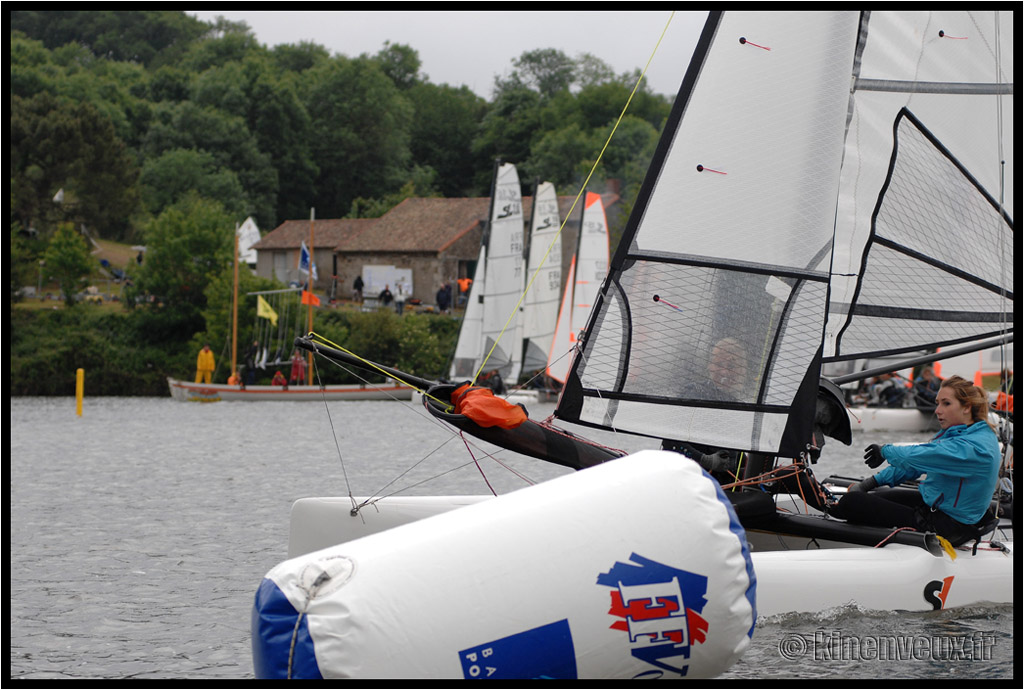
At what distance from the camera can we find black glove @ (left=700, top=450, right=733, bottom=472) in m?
7.32

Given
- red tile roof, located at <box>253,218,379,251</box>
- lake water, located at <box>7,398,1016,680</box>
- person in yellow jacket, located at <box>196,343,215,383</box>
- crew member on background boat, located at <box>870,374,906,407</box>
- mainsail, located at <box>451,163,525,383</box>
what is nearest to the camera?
lake water, located at <box>7,398,1016,680</box>

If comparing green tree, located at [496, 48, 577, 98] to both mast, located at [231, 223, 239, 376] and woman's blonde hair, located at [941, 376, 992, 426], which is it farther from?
woman's blonde hair, located at [941, 376, 992, 426]

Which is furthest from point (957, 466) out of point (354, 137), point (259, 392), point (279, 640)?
point (354, 137)

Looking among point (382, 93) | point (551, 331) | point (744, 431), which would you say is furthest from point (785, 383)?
point (382, 93)

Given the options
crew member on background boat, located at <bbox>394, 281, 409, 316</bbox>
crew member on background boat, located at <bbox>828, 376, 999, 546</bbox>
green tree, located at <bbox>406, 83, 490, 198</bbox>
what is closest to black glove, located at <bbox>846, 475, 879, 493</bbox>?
crew member on background boat, located at <bbox>828, 376, 999, 546</bbox>

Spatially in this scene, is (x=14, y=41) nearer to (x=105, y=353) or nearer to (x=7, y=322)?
(x=105, y=353)

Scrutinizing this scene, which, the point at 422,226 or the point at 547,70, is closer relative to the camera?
the point at 422,226

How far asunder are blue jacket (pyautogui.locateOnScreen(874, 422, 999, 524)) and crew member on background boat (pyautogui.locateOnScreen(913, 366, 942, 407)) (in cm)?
1531

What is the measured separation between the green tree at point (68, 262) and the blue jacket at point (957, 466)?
124 ft

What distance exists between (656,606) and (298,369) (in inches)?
1192

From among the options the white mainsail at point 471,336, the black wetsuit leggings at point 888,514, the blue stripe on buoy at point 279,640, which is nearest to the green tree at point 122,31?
the white mainsail at point 471,336

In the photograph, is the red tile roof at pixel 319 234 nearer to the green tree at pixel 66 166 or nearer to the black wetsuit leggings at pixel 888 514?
the green tree at pixel 66 166

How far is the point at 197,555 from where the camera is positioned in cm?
895

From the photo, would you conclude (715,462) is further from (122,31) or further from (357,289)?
(122,31)
